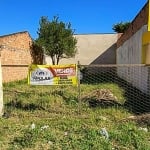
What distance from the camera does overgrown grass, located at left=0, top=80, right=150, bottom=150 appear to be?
6352mm

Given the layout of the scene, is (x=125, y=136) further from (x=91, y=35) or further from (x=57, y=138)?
(x=91, y=35)

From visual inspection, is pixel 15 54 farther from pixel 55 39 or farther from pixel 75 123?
pixel 75 123

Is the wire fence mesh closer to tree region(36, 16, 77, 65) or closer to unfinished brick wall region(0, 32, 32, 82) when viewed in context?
unfinished brick wall region(0, 32, 32, 82)

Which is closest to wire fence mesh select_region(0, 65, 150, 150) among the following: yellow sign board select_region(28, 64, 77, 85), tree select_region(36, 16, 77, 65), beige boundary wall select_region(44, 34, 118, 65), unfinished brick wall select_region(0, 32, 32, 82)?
yellow sign board select_region(28, 64, 77, 85)

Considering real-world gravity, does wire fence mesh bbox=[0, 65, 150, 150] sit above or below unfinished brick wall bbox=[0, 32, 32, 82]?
below

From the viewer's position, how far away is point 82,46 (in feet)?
118

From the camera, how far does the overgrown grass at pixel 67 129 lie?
6.35 meters

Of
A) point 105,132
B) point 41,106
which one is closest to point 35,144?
point 105,132

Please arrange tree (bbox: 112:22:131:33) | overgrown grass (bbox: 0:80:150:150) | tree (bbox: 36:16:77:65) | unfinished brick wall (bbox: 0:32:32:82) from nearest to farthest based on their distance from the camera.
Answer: overgrown grass (bbox: 0:80:150:150), unfinished brick wall (bbox: 0:32:32:82), tree (bbox: 36:16:77:65), tree (bbox: 112:22:131:33)

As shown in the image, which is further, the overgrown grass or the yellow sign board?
the yellow sign board

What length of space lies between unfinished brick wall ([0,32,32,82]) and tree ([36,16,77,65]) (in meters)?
4.14

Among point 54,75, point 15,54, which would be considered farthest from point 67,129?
point 15,54

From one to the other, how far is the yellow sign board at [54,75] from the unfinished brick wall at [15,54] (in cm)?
992

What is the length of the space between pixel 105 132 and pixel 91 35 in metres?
29.8
